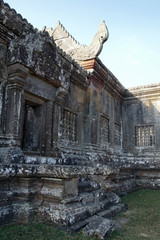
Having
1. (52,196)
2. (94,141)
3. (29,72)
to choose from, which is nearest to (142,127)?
(94,141)

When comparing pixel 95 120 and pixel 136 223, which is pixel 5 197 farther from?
pixel 95 120

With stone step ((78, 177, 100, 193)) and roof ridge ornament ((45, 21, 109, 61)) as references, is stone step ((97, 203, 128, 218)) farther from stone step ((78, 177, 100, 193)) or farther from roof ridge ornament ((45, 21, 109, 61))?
roof ridge ornament ((45, 21, 109, 61))

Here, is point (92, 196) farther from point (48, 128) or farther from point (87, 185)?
point (48, 128)

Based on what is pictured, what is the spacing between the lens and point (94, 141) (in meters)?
6.93

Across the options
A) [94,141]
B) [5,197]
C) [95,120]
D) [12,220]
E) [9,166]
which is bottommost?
[12,220]

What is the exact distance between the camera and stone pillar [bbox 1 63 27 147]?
405cm

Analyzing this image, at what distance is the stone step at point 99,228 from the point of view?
3.01 m

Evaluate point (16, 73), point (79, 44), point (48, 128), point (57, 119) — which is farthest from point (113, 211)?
point (79, 44)

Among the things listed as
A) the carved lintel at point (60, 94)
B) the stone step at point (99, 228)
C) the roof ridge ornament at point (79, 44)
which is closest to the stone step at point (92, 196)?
the stone step at point (99, 228)

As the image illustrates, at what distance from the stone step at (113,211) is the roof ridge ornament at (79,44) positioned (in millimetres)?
4340

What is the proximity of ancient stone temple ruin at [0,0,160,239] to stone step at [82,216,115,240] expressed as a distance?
3cm

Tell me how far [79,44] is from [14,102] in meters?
4.15

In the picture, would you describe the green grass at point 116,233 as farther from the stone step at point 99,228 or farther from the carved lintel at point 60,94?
the carved lintel at point 60,94

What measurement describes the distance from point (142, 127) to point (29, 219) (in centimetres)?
763
